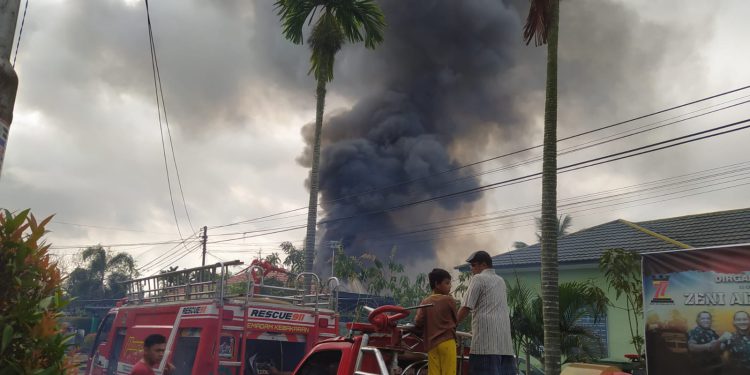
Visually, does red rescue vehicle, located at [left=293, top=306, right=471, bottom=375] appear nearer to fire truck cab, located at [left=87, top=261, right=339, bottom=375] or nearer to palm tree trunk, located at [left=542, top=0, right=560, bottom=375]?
fire truck cab, located at [left=87, top=261, right=339, bottom=375]

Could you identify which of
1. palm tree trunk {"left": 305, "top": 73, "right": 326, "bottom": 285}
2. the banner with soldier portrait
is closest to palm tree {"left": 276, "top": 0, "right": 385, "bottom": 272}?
palm tree trunk {"left": 305, "top": 73, "right": 326, "bottom": 285}

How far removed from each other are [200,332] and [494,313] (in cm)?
450

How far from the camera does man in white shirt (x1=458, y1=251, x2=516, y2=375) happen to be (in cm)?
448

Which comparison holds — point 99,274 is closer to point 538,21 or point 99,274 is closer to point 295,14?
point 295,14

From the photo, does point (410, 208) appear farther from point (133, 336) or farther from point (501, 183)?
point (133, 336)

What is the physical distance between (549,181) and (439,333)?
6.41 meters

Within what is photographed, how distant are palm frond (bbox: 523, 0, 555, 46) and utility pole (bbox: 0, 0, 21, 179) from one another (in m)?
9.06

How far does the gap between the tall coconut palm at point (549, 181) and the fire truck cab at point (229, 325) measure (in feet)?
11.5

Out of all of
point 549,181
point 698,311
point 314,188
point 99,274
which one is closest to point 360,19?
point 314,188

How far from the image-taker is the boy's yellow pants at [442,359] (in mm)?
4191

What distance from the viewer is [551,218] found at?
32.2 ft

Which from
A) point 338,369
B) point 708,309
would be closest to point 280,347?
point 338,369

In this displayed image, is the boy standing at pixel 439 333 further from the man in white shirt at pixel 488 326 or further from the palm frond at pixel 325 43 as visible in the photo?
the palm frond at pixel 325 43

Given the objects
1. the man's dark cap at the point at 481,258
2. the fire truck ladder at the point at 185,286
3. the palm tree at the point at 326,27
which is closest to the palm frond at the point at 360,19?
the palm tree at the point at 326,27
